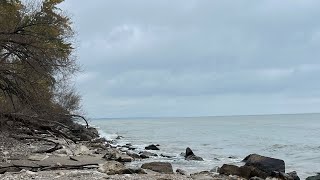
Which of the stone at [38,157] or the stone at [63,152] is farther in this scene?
the stone at [63,152]

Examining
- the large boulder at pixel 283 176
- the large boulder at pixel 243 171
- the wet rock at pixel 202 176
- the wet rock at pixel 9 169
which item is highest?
the wet rock at pixel 9 169

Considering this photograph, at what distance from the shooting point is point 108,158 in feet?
70.7

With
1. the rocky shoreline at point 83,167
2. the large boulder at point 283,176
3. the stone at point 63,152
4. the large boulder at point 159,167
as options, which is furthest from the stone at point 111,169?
the large boulder at point 283,176

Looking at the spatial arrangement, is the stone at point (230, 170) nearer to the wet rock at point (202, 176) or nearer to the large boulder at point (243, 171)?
the large boulder at point (243, 171)

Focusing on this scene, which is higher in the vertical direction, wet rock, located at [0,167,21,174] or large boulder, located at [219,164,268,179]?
wet rock, located at [0,167,21,174]

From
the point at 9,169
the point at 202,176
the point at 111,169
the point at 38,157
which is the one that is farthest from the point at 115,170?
the point at 38,157

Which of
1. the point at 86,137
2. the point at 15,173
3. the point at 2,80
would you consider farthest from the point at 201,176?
the point at 86,137

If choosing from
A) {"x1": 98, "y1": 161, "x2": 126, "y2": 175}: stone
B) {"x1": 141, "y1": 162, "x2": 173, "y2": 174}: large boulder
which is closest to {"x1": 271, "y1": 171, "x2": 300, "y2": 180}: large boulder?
{"x1": 141, "y1": 162, "x2": 173, "y2": 174}: large boulder

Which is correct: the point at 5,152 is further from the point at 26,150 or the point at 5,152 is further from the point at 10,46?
the point at 10,46

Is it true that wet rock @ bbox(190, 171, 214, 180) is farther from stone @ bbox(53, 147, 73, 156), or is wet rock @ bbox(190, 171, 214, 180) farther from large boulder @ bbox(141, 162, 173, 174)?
stone @ bbox(53, 147, 73, 156)

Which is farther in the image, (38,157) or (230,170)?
(230,170)

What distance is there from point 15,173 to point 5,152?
17.2 feet

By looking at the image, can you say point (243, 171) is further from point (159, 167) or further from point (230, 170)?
point (159, 167)

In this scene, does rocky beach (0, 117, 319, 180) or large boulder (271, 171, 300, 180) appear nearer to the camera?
rocky beach (0, 117, 319, 180)
